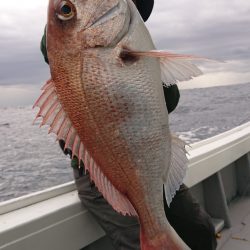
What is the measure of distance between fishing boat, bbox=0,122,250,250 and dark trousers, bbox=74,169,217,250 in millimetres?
151

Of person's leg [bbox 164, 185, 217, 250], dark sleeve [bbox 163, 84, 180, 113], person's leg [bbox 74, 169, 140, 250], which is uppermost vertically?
dark sleeve [bbox 163, 84, 180, 113]

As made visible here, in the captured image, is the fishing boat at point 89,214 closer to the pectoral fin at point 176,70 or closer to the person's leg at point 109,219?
the person's leg at point 109,219

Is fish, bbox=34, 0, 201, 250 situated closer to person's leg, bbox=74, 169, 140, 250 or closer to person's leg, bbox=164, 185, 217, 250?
person's leg, bbox=74, 169, 140, 250

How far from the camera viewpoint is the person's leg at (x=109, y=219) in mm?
2332

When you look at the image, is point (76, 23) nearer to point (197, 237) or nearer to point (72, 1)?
point (72, 1)

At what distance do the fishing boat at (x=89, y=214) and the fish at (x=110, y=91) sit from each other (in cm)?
90

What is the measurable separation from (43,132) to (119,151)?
559cm

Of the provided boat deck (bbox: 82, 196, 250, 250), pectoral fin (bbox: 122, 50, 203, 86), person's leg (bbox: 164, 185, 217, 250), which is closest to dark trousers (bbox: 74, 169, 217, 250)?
person's leg (bbox: 164, 185, 217, 250)

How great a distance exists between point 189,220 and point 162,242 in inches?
41.8

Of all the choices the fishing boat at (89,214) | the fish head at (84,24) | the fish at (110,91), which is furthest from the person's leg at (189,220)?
the fish head at (84,24)

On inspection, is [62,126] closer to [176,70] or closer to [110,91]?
[110,91]

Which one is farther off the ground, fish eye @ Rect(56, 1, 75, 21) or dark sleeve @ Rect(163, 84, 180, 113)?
fish eye @ Rect(56, 1, 75, 21)

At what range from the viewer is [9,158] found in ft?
14.4

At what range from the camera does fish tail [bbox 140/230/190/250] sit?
5.31 feet
